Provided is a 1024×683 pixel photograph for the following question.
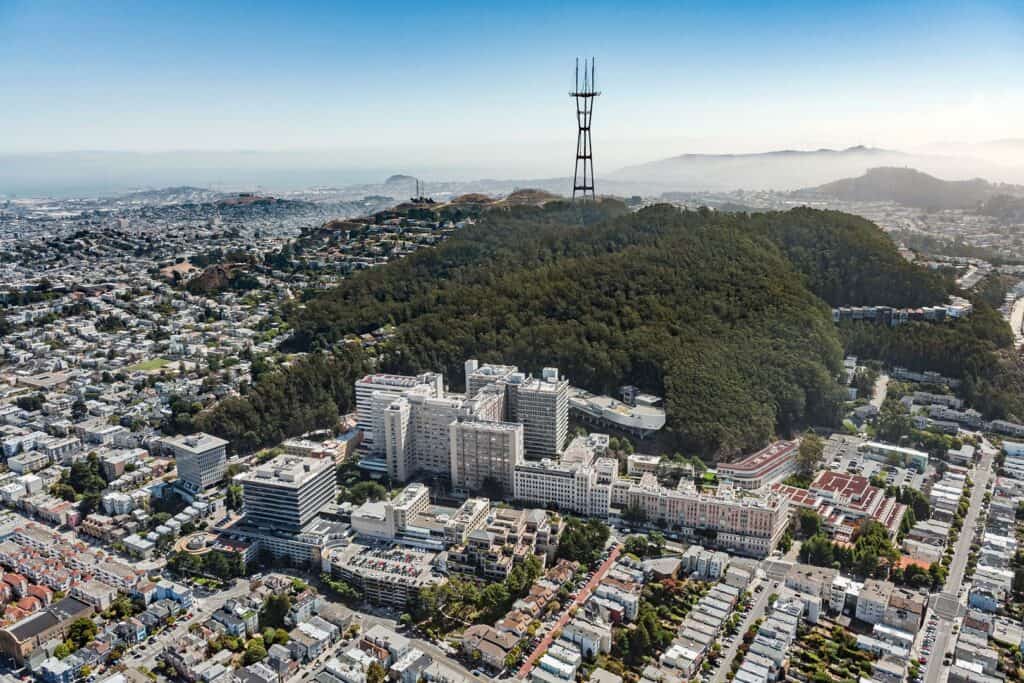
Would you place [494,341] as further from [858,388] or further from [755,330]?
[858,388]

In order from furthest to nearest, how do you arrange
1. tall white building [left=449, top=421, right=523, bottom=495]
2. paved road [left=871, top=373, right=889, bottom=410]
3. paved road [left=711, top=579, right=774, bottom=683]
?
paved road [left=871, top=373, right=889, bottom=410] → tall white building [left=449, top=421, right=523, bottom=495] → paved road [left=711, top=579, right=774, bottom=683]

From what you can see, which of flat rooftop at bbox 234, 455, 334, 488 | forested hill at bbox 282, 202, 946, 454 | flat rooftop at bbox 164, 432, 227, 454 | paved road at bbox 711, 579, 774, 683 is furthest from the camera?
forested hill at bbox 282, 202, 946, 454

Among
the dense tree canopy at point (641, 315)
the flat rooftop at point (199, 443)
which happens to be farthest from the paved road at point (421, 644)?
the dense tree canopy at point (641, 315)

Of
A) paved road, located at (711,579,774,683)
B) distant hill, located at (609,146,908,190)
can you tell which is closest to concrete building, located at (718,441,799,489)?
paved road, located at (711,579,774,683)

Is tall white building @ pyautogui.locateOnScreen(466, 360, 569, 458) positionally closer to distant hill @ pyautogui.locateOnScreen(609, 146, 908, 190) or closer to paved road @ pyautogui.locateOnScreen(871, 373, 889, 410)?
paved road @ pyautogui.locateOnScreen(871, 373, 889, 410)

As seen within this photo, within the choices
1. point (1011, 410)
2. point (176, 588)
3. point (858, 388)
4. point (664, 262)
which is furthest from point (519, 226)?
point (176, 588)

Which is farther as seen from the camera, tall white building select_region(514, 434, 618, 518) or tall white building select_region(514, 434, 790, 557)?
tall white building select_region(514, 434, 618, 518)
